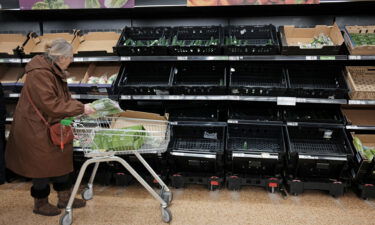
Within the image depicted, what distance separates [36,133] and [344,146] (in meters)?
2.96

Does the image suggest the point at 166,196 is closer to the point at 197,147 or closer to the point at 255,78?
the point at 197,147

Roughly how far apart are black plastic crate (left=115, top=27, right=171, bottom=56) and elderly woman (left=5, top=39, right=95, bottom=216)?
2.49ft

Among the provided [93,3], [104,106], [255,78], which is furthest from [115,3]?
[255,78]

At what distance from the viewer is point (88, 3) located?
A: 3.19 m

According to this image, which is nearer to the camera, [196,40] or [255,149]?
[255,149]

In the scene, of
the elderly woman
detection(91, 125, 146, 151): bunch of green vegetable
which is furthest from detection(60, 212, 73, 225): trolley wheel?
detection(91, 125, 146, 151): bunch of green vegetable

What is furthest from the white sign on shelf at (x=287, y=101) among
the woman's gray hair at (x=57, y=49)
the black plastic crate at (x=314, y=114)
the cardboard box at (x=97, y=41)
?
the woman's gray hair at (x=57, y=49)

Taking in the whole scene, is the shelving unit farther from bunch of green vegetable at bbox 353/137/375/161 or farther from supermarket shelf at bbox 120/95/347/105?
bunch of green vegetable at bbox 353/137/375/161

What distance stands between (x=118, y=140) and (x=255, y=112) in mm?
1750

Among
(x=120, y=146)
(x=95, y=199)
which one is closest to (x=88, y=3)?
(x=120, y=146)

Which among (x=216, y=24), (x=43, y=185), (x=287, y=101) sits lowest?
(x=43, y=185)

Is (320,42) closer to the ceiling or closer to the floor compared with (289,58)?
closer to the ceiling

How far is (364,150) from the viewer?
3092mm

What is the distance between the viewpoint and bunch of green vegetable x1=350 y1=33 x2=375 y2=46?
2949mm
